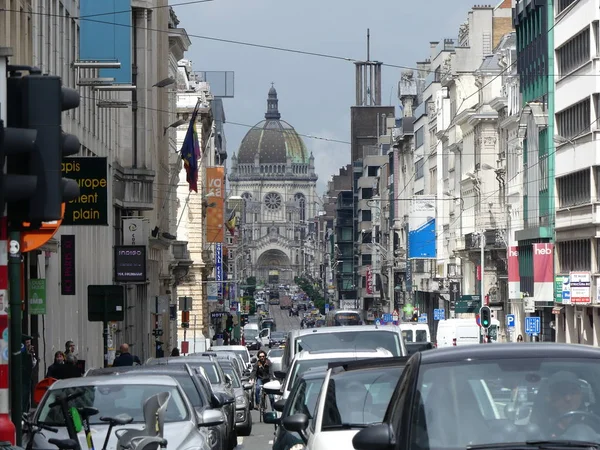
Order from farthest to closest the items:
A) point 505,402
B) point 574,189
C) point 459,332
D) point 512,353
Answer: point 574,189 < point 459,332 < point 512,353 < point 505,402

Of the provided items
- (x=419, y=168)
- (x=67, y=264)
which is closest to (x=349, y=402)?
(x=67, y=264)

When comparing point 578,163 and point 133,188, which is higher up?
point 578,163

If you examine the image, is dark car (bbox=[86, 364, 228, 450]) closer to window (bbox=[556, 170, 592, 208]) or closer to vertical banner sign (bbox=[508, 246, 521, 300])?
window (bbox=[556, 170, 592, 208])

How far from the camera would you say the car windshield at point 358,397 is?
1300 cm

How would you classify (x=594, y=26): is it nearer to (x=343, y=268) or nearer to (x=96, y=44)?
(x=96, y=44)

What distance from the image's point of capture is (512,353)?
9023 millimetres

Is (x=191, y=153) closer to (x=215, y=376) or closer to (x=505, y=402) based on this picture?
(x=215, y=376)

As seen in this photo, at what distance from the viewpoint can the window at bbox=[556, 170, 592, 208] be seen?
212 feet

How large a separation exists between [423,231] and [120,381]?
81481mm

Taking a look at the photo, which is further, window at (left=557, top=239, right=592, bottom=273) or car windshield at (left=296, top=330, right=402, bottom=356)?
window at (left=557, top=239, right=592, bottom=273)

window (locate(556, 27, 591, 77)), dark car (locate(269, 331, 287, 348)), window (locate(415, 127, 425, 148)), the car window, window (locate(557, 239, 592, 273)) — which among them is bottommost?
dark car (locate(269, 331, 287, 348))

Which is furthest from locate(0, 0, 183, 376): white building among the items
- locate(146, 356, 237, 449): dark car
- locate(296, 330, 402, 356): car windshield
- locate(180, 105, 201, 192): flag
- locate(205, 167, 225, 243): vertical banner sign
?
locate(205, 167, 225, 243): vertical banner sign

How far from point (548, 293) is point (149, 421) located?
194ft

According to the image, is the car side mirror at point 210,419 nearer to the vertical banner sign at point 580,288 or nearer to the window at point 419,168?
the vertical banner sign at point 580,288
